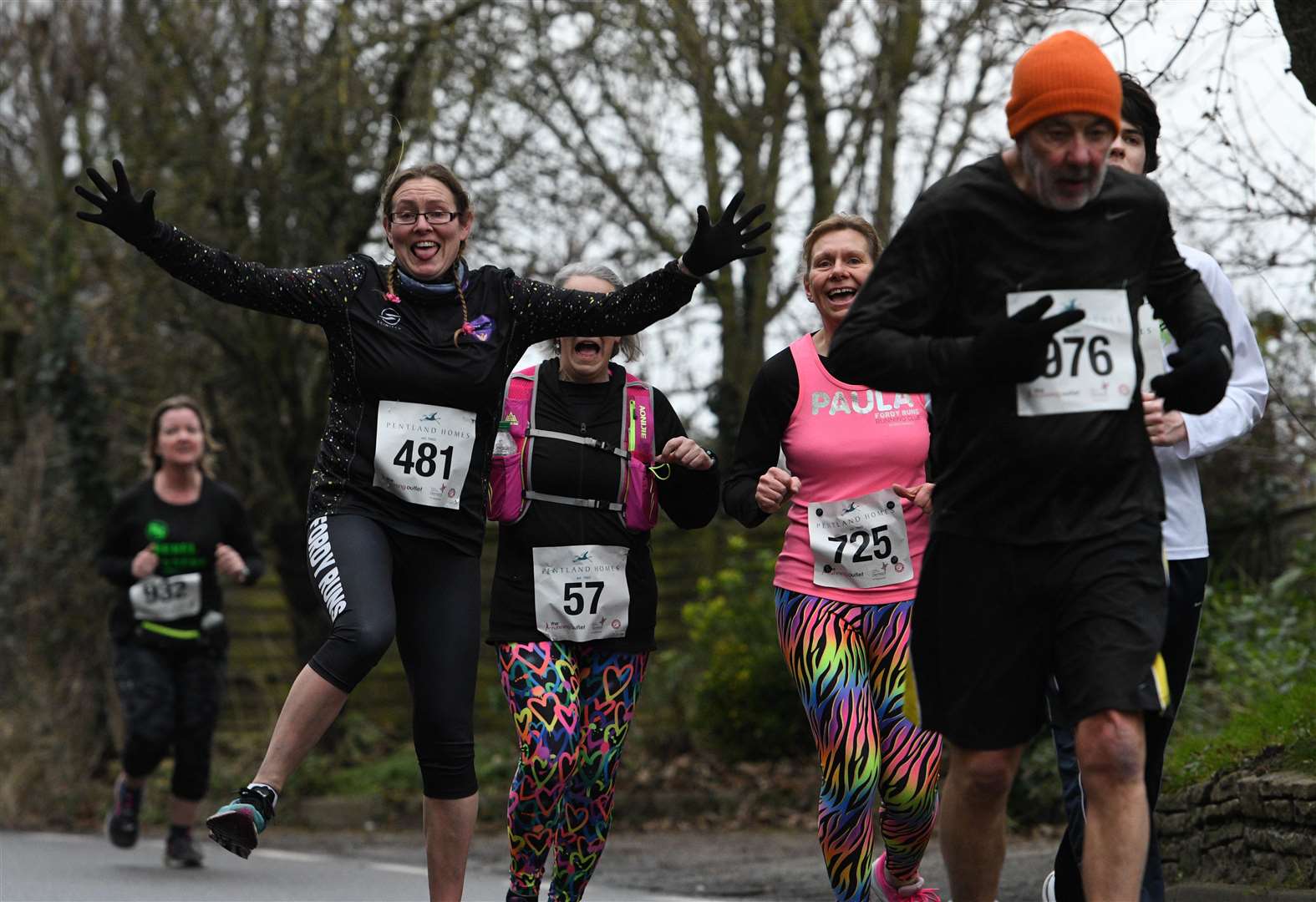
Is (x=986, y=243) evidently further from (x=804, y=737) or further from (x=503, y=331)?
(x=804, y=737)

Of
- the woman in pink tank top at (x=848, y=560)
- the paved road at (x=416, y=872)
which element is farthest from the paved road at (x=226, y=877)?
the woman in pink tank top at (x=848, y=560)

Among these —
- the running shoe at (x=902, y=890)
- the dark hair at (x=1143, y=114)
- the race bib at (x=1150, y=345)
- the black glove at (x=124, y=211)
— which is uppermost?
the dark hair at (x=1143, y=114)

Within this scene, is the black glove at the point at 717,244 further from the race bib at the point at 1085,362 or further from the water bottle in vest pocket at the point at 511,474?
the race bib at the point at 1085,362

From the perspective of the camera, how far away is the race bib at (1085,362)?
14.0ft

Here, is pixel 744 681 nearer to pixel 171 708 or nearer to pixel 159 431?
pixel 171 708

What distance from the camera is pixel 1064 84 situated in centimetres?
418

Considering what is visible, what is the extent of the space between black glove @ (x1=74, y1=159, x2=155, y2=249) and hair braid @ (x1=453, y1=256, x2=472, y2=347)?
0.93 metres

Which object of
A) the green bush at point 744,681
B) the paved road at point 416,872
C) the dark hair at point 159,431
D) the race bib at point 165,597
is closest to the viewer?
the paved road at point 416,872

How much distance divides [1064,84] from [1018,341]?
0.57 m

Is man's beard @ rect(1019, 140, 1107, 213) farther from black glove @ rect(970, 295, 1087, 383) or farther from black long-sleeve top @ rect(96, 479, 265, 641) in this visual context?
black long-sleeve top @ rect(96, 479, 265, 641)

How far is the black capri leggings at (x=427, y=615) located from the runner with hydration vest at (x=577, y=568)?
34 centimetres

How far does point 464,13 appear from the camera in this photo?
14312 millimetres

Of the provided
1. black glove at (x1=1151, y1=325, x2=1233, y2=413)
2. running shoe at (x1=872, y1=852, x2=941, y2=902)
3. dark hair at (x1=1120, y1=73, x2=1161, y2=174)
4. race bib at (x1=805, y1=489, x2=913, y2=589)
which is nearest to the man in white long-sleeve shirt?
dark hair at (x1=1120, y1=73, x2=1161, y2=174)

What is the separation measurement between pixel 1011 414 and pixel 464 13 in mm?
10730
